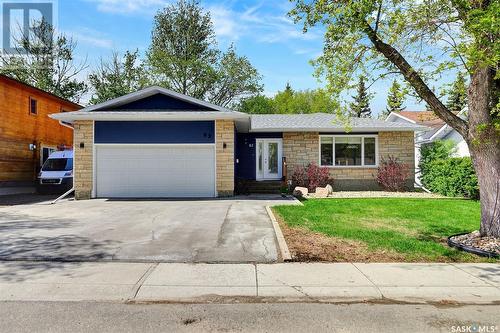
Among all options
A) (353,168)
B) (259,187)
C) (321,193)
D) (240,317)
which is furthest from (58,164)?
(240,317)

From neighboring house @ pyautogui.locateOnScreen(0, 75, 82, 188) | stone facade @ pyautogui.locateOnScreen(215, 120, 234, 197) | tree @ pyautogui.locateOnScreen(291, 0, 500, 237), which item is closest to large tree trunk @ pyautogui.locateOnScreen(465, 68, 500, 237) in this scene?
tree @ pyautogui.locateOnScreen(291, 0, 500, 237)

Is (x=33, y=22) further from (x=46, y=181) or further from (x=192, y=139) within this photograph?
(x=192, y=139)

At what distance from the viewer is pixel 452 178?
53.8 feet

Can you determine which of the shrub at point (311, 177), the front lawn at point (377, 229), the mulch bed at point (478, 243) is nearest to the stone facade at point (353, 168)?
the shrub at point (311, 177)

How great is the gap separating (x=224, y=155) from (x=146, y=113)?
11.4ft

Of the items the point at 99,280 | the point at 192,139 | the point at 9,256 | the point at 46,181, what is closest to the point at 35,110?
the point at 46,181

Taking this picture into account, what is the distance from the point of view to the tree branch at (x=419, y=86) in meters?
7.51

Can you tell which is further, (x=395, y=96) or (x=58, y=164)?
(x=58, y=164)

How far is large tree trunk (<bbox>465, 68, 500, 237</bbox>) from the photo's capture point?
7.20 meters

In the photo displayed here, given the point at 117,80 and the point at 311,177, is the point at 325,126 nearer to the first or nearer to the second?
the point at 311,177

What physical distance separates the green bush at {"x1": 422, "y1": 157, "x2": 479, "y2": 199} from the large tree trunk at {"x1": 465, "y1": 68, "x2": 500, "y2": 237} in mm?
8449

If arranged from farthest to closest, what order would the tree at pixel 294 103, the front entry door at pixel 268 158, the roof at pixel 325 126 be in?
the tree at pixel 294 103 < the front entry door at pixel 268 158 < the roof at pixel 325 126

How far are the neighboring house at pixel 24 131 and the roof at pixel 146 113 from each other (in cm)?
535

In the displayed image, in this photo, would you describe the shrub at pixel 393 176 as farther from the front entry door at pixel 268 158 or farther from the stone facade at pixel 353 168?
the front entry door at pixel 268 158
